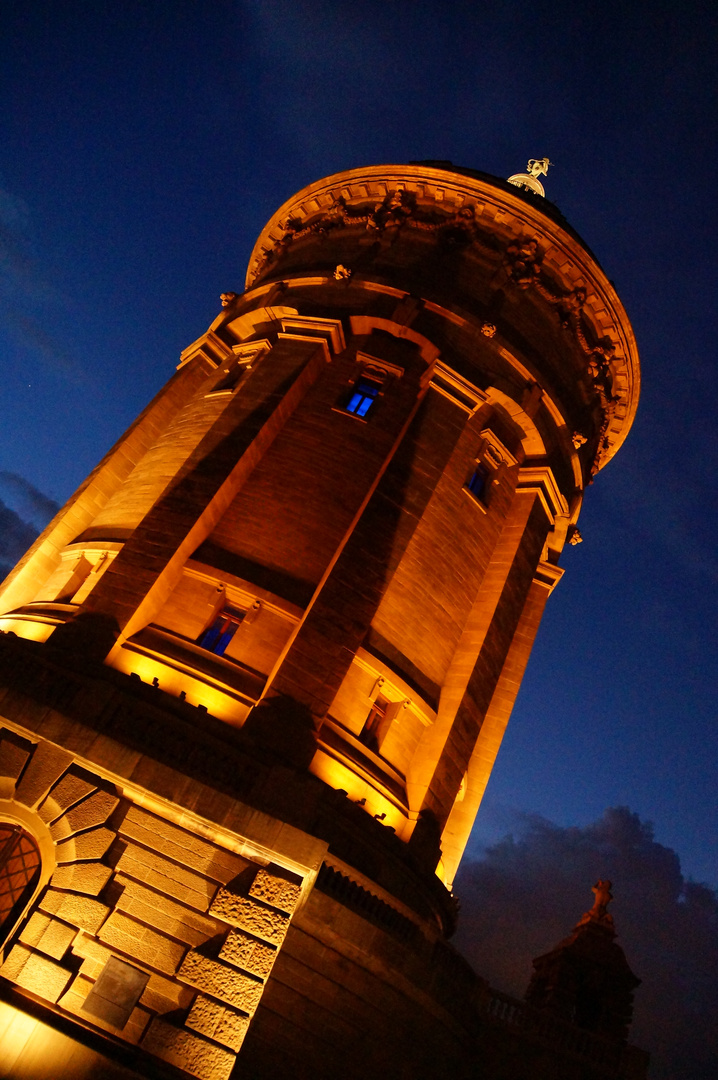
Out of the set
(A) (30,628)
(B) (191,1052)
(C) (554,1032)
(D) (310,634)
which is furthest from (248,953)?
(C) (554,1032)

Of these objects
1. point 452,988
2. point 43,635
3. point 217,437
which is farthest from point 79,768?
point 217,437

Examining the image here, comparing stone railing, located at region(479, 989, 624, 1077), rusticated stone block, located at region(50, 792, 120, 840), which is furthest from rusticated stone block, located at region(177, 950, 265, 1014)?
stone railing, located at region(479, 989, 624, 1077)

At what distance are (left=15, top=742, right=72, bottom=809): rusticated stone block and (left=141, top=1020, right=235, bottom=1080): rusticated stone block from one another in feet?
12.7

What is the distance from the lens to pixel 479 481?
24.0 metres

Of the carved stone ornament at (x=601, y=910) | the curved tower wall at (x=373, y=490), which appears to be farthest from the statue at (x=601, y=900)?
the curved tower wall at (x=373, y=490)

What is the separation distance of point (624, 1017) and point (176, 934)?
50.8 feet

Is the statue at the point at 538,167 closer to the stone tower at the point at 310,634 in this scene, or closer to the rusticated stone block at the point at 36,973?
the stone tower at the point at 310,634

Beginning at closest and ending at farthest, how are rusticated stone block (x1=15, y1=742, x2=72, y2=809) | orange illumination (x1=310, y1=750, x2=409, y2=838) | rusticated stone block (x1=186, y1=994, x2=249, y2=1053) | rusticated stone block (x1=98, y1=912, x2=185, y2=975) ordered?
rusticated stone block (x1=186, y1=994, x2=249, y2=1053) < rusticated stone block (x1=98, y1=912, x2=185, y2=975) < rusticated stone block (x1=15, y1=742, x2=72, y2=809) < orange illumination (x1=310, y1=750, x2=409, y2=838)

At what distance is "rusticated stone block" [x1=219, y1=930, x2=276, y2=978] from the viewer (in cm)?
1159

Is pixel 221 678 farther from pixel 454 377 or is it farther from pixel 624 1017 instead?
pixel 624 1017

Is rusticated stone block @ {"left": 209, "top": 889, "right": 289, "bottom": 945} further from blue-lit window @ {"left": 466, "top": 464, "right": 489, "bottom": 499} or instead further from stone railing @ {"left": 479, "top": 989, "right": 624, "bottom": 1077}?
blue-lit window @ {"left": 466, "top": 464, "right": 489, "bottom": 499}

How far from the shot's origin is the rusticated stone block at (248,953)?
1159 cm

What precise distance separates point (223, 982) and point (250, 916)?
3.10 ft

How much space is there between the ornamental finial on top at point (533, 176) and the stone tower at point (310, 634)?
13.4m
